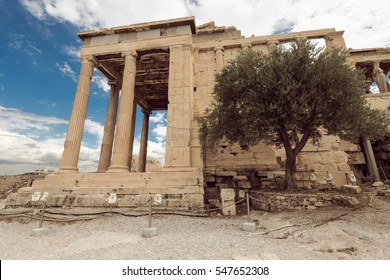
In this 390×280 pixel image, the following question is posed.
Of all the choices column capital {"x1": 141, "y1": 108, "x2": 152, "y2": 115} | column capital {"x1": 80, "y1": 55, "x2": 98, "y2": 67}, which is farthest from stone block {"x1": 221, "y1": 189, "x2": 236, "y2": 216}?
column capital {"x1": 141, "y1": 108, "x2": 152, "y2": 115}

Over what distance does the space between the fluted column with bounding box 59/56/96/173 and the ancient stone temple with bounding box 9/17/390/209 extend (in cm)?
6

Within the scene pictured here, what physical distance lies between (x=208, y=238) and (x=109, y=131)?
1403 cm

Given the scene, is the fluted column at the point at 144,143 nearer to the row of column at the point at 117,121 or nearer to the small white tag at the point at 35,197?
the row of column at the point at 117,121

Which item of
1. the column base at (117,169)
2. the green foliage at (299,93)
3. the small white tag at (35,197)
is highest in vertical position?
the green foliage at (299,93)

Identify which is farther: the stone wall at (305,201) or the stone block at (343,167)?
the stone block at (343,167)

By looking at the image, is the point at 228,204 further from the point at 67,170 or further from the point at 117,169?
the point at 67,170

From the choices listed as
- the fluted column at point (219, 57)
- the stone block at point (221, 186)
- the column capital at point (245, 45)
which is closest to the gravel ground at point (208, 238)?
the stone block at point (221, 186)

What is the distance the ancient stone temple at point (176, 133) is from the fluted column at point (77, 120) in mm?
58

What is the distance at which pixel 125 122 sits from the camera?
12.5m

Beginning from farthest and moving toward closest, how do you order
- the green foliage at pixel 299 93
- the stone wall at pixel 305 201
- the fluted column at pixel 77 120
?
the fluted column at pixel 77 120, the green foliage at pixel 299 93, the stone wall at pixel 305 201

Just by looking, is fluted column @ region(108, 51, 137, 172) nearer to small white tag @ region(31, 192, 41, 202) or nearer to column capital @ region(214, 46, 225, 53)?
small white tag @ region(31, 192, 41, 202)

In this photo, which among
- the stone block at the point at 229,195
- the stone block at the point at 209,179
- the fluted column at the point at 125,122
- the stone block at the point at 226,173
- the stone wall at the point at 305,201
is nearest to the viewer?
the stone wall at the point at 305,201

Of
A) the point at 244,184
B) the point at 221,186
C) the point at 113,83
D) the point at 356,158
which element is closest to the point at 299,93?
the point at 244,184

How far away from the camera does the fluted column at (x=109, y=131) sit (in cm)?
1644
